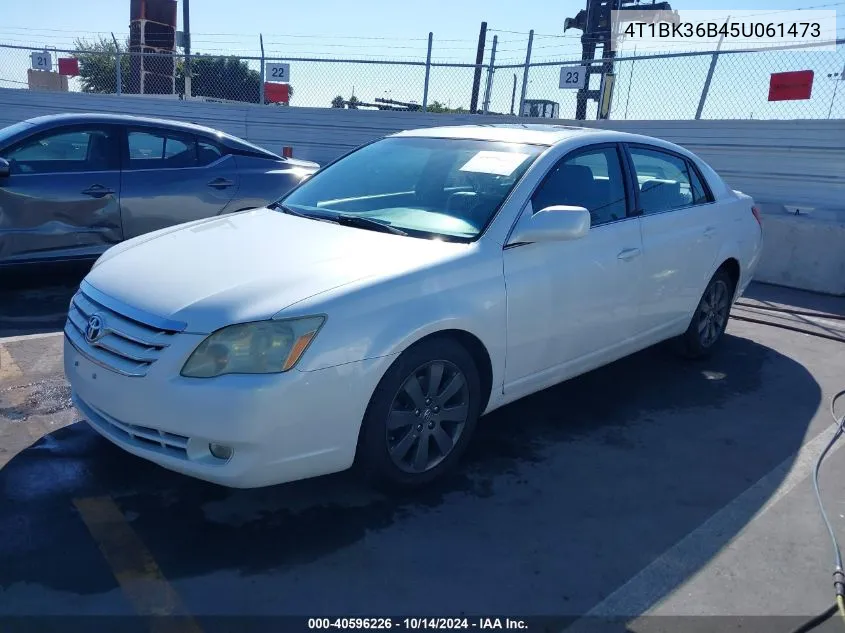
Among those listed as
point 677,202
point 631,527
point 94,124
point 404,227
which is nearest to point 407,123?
point 94,124

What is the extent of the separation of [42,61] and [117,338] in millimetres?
17099

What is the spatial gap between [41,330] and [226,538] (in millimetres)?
3240

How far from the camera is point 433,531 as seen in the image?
3.18 metres

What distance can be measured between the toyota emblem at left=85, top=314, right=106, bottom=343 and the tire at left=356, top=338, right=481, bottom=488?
46.1 inches

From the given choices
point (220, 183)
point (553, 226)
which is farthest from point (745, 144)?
point (553, 226)

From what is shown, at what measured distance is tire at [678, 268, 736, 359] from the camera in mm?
5445

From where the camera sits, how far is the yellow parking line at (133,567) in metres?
2.57

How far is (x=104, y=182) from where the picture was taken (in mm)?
6324

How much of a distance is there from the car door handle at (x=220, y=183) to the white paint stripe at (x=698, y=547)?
5161 millimetres

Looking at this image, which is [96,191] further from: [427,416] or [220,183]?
[427,416]

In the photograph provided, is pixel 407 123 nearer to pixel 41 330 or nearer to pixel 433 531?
pixel 41 330

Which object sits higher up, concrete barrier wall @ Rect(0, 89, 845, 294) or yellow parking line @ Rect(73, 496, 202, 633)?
concrete barrier wall @ Rect(0, 89, 845, 294)

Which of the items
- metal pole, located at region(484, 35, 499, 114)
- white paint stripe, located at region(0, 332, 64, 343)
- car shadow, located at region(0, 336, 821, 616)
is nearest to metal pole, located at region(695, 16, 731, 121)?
metal pole, located at region(484, 35, 499, 114)

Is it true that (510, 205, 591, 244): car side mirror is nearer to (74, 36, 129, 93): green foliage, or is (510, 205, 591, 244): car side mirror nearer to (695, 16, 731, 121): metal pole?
(695, 16, 731, 121): metal pole
